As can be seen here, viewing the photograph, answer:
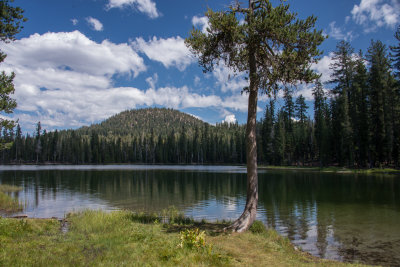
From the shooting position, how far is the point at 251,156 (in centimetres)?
1331

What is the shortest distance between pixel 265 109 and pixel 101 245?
89215mm

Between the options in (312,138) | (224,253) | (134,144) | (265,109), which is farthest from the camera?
(134,144)

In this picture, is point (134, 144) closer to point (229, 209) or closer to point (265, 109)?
point (265, 109)

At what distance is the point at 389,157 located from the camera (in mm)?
51969

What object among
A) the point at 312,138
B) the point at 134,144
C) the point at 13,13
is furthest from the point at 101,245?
the point at 134,144

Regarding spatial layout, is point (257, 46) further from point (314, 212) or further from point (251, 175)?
point (314, 212)

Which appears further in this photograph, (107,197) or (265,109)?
(265,109)

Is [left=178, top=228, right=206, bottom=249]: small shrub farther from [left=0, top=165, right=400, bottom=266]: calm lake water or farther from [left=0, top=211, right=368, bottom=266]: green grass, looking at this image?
[left=0, top=165, right=400, bottom=266]: calm lake water

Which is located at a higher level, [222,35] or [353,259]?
[222,35]

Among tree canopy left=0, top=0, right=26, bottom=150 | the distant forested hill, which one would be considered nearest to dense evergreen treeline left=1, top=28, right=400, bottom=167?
the distant forested hill

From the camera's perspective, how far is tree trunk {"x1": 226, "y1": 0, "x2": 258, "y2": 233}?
12781 millimetres

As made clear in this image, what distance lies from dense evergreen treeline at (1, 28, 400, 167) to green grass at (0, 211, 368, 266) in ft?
24.3

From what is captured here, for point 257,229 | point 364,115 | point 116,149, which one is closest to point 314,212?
point 257,229

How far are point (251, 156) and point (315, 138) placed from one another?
7370 cm
